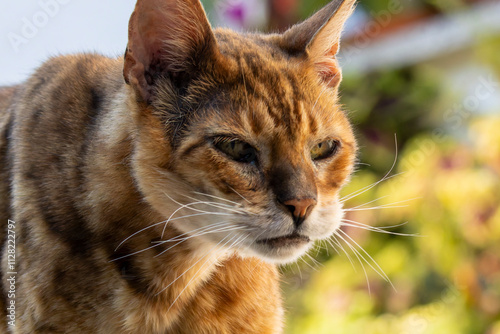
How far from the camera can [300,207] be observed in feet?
3.57

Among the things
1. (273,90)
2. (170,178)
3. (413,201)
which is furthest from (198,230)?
(413,201)

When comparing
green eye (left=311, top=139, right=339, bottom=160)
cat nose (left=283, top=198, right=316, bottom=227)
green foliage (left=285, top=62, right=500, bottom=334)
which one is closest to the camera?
cat nose (left=283, top=198, right=316, bottom=227)

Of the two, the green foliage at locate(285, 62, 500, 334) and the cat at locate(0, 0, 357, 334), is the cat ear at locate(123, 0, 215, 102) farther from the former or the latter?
the green foliage at locate(285, 62, 500, 334)

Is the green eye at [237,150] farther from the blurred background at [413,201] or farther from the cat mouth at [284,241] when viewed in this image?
the blurred background at [413,201]

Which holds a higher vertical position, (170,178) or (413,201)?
(170,178)

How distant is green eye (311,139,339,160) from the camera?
124 centimetres

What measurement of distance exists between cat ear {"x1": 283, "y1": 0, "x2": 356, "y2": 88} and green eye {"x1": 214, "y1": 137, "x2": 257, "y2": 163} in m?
0.32

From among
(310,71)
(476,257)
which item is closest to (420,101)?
(476,257)

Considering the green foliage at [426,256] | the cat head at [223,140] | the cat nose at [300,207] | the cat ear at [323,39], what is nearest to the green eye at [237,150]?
the cat head at [223,140]

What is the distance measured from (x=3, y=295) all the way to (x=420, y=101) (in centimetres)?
226

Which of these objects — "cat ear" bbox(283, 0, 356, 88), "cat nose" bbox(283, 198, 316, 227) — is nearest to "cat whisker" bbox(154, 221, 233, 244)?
"cat nose" bbox(283, 198, 316, 227)

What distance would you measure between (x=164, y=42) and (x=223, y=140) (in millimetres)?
232

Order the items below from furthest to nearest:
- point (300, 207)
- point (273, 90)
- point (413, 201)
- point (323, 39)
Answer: point (413, 201), point (323, 39), point (273, 90), point (300, 207)

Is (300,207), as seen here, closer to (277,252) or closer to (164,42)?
(277,252)
